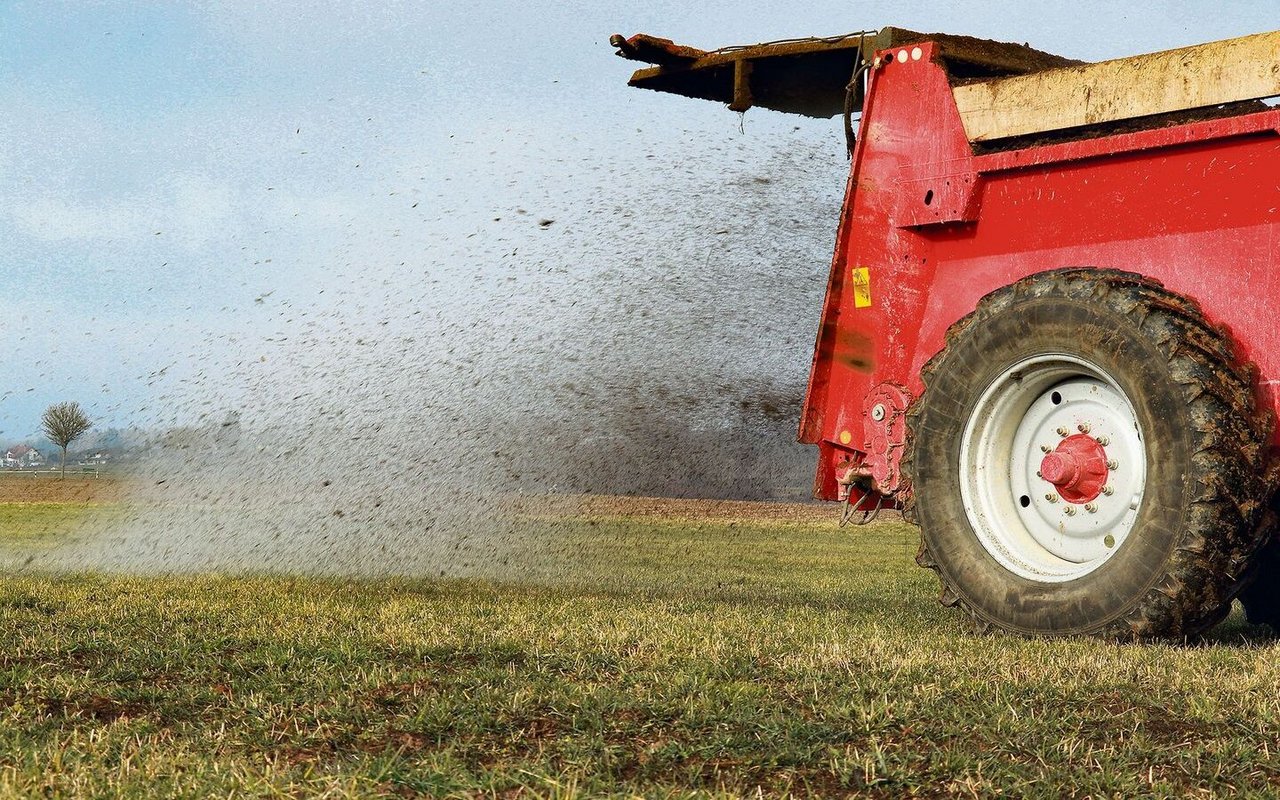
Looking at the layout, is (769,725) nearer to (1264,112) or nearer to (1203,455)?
(1203,455)

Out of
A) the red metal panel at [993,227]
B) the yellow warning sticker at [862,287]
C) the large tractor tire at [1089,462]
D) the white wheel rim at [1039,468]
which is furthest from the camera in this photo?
the yellow warning sticker at [862,287]

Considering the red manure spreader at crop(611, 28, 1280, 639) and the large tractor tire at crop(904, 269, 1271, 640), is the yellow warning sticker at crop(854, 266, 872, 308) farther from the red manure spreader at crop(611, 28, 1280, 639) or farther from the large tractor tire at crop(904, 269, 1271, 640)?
the large tractor tire at crop(904, 269, 1271, 640)

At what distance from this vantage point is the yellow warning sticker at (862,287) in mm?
6645

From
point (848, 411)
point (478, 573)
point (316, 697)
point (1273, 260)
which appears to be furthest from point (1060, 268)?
point (478, 573)

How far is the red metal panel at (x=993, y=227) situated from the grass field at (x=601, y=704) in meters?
1.24

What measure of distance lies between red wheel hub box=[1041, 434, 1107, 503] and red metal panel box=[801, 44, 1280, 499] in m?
0.70

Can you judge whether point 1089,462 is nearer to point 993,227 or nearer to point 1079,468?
point 1079,468

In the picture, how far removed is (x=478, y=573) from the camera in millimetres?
10570

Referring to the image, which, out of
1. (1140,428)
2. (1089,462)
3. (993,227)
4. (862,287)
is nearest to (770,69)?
(862,287)

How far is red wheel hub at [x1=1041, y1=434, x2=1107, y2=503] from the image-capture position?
5566 millimetres

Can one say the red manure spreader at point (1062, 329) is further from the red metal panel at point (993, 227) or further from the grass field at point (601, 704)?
the grass field at point (601, 704)

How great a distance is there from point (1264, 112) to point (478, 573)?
7025mm

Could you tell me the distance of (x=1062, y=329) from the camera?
217 inches

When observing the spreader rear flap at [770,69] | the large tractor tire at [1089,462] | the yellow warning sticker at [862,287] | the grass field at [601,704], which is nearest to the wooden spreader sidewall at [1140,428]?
the large tractor tire at [1089,462]
